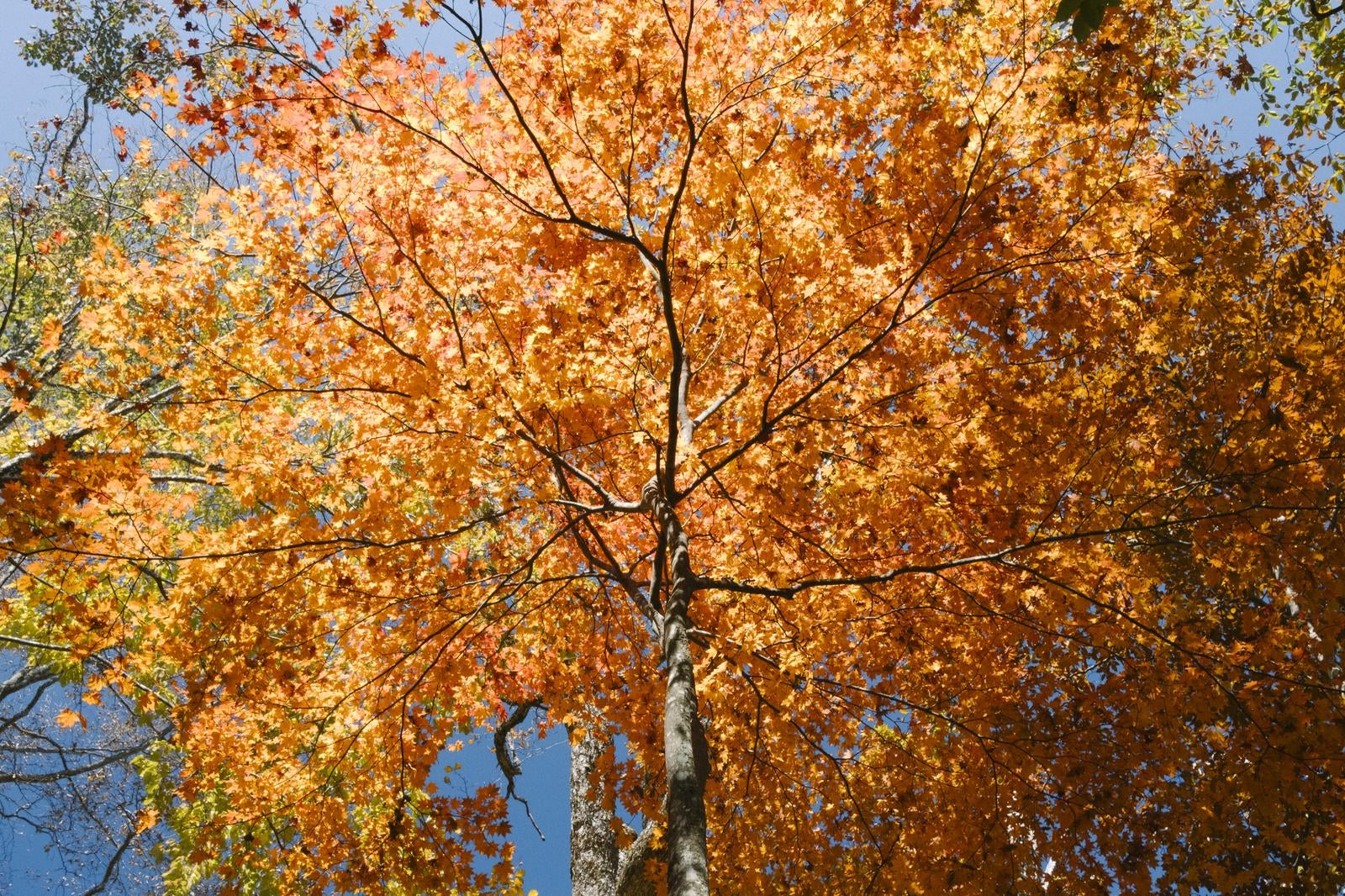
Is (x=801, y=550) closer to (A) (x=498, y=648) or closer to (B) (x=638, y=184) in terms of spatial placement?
(A) (x=498, y=648)

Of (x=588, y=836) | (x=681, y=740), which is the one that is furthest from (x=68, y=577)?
(x=588, y=836)

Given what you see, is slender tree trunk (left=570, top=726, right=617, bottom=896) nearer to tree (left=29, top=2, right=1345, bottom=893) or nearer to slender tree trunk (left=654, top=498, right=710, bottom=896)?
tree (left=29, top=2, right=1345, bottom=893)

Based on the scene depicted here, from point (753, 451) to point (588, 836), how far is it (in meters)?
4.97

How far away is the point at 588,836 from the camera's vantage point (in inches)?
341

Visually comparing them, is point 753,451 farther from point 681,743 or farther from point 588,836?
point 588,836

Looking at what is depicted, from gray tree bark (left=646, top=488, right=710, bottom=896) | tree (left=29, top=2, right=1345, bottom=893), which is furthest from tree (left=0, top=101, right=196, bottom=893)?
gray tree bark (left=646, top=488, right=710, bottom=896)

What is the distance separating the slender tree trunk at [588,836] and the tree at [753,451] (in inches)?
25.0

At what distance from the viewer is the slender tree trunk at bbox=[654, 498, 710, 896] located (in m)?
4.23

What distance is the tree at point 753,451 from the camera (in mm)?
5785

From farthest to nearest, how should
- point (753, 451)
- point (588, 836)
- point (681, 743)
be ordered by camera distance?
point (588, 836) < point (753, 451) < point (681, 743)

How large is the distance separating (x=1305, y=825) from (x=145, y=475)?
38.7 feet

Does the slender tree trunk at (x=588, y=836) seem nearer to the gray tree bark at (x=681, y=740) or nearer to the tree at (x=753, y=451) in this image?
the tree at (x=753, y=451)

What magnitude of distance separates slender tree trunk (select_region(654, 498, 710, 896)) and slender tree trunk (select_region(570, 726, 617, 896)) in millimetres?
3398

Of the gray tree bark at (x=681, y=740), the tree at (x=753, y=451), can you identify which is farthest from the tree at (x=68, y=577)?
the gray tree bark at (x=681, y=740)
